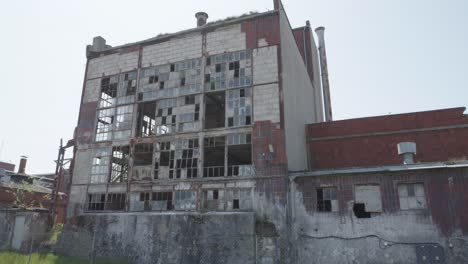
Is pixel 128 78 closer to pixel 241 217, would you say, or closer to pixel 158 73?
pixel 158 73

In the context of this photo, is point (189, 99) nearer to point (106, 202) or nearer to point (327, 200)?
point (106, 202)

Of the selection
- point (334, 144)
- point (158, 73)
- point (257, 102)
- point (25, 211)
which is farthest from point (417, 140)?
point (25, 211)

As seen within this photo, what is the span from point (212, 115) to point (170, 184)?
7095 mm

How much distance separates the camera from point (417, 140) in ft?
76.5

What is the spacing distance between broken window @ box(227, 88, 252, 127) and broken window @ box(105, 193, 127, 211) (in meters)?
8.57

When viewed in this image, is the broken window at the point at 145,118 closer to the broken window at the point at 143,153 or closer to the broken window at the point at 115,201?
the broken window at the point at 143,153

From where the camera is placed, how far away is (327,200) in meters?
17.6

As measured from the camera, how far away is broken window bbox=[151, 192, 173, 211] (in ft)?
Result: 69.1

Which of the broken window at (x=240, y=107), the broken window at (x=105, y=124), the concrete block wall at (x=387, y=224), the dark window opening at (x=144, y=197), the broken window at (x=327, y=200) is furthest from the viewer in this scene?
the broken window at (x=105, y=124)

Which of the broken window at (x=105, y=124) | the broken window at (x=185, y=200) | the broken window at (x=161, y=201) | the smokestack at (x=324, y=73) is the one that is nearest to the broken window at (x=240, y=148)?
the broken window at (x=185, y=200)

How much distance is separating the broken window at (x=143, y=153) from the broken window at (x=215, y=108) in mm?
4926

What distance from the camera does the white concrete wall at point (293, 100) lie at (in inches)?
822

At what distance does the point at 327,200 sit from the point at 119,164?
15.0 m

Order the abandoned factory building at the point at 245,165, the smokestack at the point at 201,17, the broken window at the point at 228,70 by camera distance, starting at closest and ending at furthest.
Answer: the abandoned factory building at the point at 245,165 < the broken window at the point at 228,70 < the smokestack at the point at 201,17
